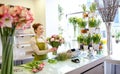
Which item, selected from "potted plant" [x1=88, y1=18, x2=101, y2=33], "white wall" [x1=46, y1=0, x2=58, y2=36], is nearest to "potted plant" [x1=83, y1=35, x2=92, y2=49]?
"potted plant" [x1=88, y1=18, x2=101, y2=33]

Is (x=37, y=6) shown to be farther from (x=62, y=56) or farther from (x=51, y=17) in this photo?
(x=62, y=56)

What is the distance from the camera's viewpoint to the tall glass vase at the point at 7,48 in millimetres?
1165

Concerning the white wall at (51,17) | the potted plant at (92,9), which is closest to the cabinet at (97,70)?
the potted plant at (92,9)

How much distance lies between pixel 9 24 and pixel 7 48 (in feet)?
0.67

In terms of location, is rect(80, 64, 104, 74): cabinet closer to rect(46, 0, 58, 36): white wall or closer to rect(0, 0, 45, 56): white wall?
rect(46, 0, 58, 36): white wall

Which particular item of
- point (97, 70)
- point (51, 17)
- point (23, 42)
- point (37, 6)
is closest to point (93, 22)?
point (97, 70)

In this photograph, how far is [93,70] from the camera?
223 centimetres

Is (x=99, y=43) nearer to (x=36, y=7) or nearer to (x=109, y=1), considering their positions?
(x=109, y=1)

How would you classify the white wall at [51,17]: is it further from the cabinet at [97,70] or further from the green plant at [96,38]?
the cabinet at [97,70]

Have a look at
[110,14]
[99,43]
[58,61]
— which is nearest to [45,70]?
[58,61]

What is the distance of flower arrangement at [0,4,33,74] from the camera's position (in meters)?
1.08

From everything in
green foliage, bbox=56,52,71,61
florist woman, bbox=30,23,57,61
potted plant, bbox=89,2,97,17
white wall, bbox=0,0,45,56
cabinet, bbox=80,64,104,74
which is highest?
white wall, bbox=0,0,45,56

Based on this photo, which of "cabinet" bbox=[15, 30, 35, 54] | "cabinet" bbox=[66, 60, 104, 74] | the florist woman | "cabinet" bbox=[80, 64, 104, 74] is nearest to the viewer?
"cabinet" bbox=[66, 60, 104, 74]

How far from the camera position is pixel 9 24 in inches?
43.6
